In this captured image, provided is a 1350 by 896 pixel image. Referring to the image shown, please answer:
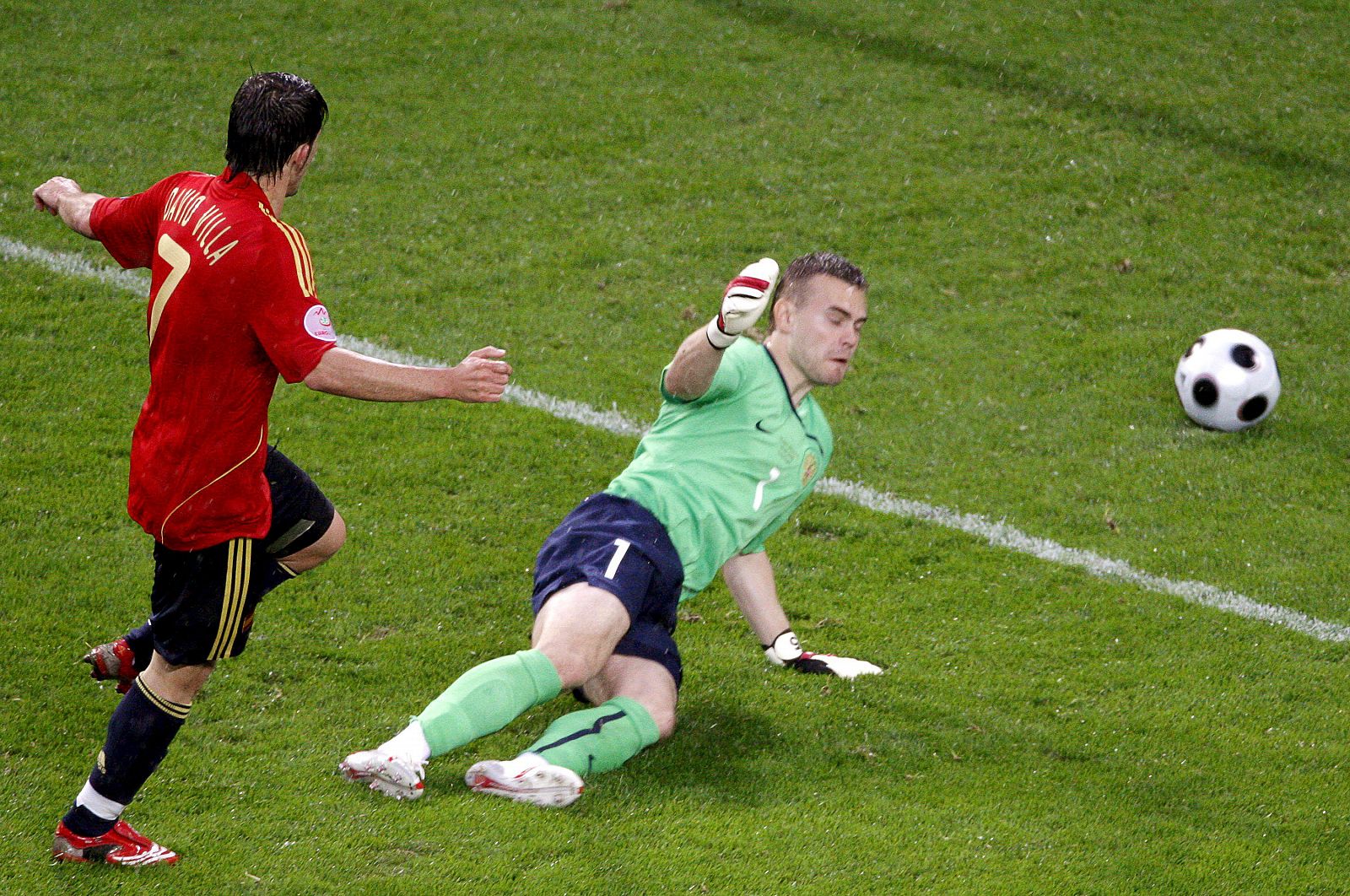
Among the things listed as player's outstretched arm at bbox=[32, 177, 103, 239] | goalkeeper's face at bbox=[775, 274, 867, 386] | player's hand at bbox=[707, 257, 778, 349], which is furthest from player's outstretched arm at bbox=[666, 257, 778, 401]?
player's outstretched arm at bbox=[32, 177, 103, 239]

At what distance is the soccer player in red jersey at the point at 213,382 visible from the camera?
10.3 ft

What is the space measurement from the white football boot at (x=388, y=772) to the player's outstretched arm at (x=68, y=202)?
5.03ft

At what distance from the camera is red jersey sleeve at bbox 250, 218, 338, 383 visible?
311cm

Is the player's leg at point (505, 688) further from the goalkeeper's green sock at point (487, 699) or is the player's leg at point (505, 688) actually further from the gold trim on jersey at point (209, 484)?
the gold trim on jersey at point (209, 484)

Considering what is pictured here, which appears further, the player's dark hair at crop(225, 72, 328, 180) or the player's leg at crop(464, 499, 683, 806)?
the player's leg at crop(464, 499, 683, 806)

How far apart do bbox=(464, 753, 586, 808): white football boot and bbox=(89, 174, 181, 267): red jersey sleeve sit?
5.27 ft

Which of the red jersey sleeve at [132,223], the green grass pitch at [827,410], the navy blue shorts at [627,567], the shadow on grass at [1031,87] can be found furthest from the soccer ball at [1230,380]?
the red jersey sleeve at [132,223]

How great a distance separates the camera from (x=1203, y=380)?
7.08 meters

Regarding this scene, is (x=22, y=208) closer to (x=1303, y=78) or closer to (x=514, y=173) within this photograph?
(x=514, y=173)

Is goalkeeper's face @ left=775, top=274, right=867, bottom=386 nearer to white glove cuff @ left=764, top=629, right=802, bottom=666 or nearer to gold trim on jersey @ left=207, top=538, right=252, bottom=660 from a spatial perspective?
white glove cuff @ left=764, top=629, right=802, bottom=666

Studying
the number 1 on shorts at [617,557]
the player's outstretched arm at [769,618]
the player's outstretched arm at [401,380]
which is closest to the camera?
the player's outstretched arm at [401,380]

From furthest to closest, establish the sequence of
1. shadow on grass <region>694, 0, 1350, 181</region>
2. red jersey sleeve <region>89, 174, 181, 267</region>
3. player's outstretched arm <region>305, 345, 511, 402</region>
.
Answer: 1. shadow on grass <region>694, 0, 1350, 181</region>
2. red jersey sleeve <region>89, 174, 181, 267</region>
3. player's outstretched arm <region>305, 345, 511, 402</region>

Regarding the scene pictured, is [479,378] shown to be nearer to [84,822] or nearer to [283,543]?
[283,543]

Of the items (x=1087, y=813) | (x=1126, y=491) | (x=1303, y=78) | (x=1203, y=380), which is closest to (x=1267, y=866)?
(x=1087, y=813)
